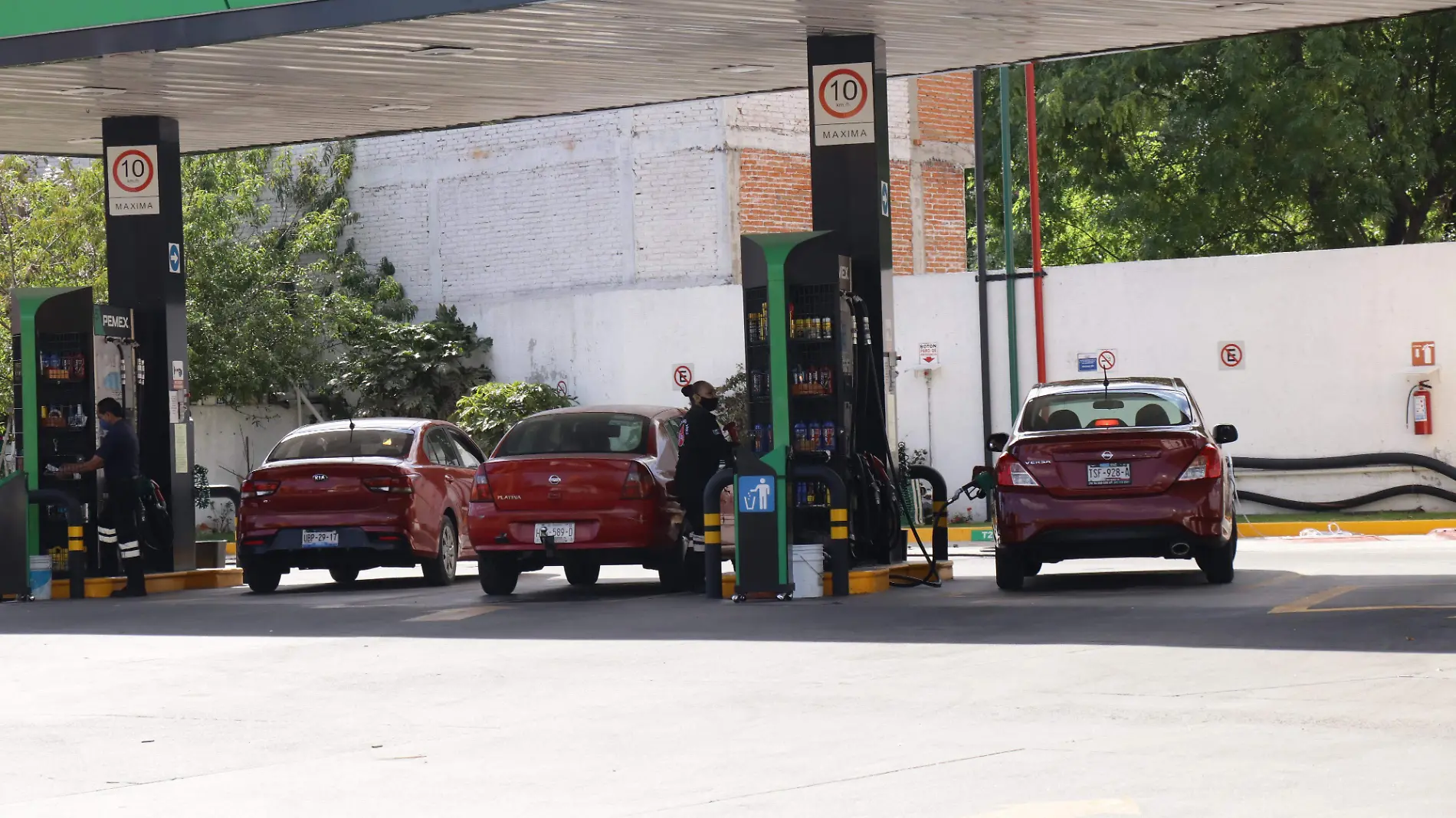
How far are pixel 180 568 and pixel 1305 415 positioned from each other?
13.7 m

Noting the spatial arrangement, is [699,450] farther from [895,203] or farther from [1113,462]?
[895,203]

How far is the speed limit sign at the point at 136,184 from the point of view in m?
19.5

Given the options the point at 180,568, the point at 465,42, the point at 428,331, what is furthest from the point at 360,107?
the point at 428,331

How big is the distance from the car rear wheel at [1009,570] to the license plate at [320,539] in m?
6.00

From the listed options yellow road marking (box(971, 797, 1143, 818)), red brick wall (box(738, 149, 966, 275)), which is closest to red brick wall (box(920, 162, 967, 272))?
red brick wall (box(738, 149, 966, 275))

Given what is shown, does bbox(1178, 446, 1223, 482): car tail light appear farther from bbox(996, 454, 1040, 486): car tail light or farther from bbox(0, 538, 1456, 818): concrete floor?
bbox(996, 454, 1040, 486): car tail light

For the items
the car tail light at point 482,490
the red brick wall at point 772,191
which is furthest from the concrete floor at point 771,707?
the red brick wall at point 772,191

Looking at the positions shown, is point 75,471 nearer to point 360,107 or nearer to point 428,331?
point 360,107

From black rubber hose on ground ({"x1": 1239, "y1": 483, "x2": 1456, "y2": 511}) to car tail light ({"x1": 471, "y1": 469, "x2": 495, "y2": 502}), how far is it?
1187 centimetres

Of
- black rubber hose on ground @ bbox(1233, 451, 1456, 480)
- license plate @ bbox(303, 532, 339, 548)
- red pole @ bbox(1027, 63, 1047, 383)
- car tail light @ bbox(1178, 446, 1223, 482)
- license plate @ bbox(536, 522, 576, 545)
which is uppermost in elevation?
red pole @ bbox(1027, 63, 1047, 383)

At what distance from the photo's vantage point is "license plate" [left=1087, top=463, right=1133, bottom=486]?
14.5 m

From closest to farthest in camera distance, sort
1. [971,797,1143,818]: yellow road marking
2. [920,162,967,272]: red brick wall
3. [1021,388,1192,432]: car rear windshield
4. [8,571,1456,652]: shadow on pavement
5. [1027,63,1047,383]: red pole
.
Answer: [971,797,1143,818]: yellow road marking, [8,571,1456,652]: shadow on pavement, [1021,388,1192,432]: car rear windshield, [1027,63,1047,383]: red pole, [920,162,967,272]: red brick wall

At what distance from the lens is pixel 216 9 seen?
16.0 metres

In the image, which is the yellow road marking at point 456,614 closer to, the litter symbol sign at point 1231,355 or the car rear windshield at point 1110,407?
the car rear windshield at point 1110,407
